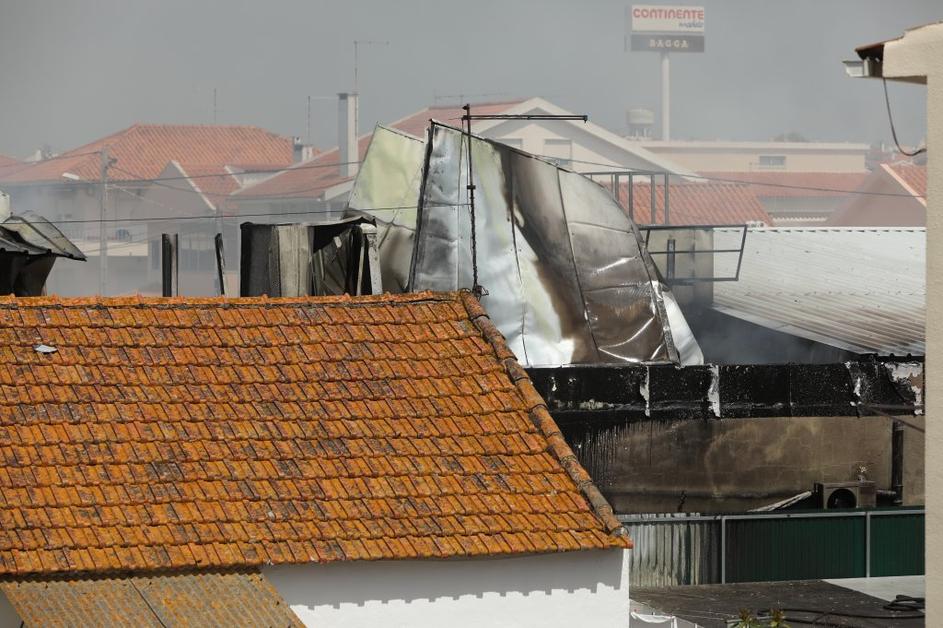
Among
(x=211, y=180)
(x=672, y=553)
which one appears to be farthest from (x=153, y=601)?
(x=211, y=180)

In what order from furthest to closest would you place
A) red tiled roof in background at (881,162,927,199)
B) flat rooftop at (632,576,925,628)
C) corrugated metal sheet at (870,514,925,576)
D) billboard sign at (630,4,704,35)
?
billboard sign at (630,4,704,35), red tiled roof in background at (881,162,927,199), corrugated metal sheet at (870,514,925,576), flat rooftop at (632,576,925,628)

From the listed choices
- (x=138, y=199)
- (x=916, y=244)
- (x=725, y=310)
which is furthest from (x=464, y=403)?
(x=138, y=199)

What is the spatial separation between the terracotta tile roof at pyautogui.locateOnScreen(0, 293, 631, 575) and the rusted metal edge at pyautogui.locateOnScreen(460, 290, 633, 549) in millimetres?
17

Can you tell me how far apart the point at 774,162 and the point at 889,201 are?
113 ft

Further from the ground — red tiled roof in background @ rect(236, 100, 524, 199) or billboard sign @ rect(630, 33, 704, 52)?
billboard sign @ rect(630, 33, 704, 52)

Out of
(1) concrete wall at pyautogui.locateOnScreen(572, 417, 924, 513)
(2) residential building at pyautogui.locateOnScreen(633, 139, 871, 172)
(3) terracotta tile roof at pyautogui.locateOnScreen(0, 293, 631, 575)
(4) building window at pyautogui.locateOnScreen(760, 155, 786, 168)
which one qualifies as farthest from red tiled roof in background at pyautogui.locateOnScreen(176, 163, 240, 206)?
(3) terracotta tile roof at pyautogui.locateOnScreen(0, 293, 631, 575)

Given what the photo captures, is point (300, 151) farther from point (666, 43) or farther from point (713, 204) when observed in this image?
point (666, 43)

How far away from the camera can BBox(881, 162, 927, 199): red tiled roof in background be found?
6119 cm

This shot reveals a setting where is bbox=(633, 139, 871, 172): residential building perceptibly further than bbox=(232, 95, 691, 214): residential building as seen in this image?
Yes

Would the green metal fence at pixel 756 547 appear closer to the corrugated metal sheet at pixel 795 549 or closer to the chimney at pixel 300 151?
the corrugated metal sheet at pixel 795 549

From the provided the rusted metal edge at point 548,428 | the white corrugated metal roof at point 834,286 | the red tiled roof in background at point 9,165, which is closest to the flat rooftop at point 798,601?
the rusted metal edge at point 548,428

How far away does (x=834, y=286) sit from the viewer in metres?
28.7

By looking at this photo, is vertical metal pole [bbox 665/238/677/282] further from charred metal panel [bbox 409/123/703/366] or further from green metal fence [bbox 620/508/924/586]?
green metal fence [bbox 620/508/924/586]

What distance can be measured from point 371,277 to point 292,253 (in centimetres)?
93
